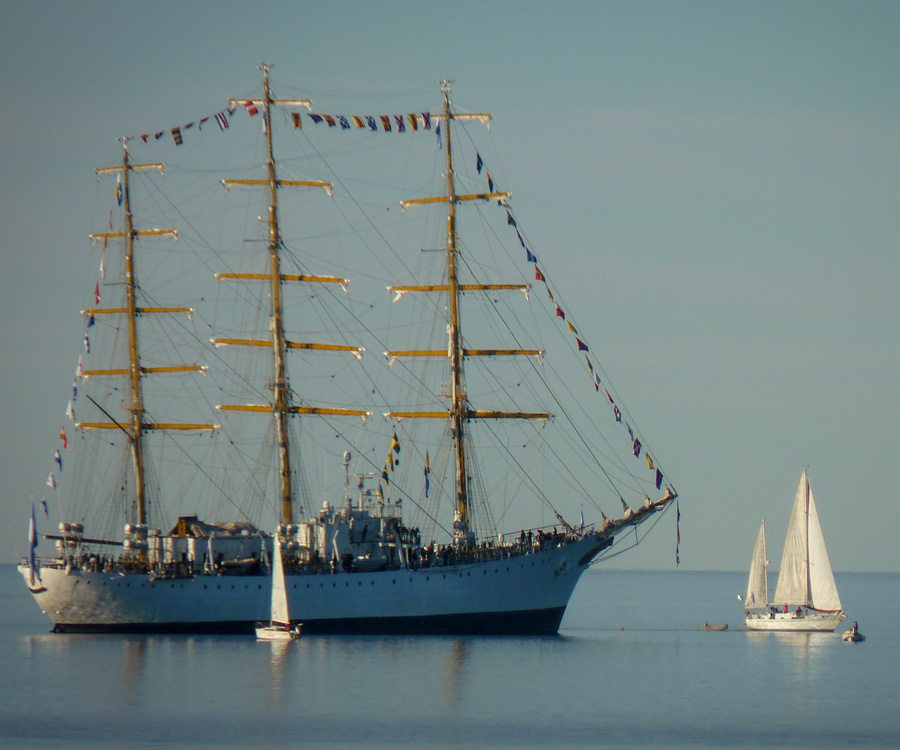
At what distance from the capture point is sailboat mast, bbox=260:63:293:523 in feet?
368

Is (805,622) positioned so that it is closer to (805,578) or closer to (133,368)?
(805,578)

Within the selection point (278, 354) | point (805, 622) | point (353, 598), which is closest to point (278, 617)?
point (353, 598)

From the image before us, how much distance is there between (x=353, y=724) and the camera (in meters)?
73.5

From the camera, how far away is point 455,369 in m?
113

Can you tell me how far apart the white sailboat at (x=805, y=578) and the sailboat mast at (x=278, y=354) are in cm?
4527

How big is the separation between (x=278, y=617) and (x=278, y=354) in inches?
742

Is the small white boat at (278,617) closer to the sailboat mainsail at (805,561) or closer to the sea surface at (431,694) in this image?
the sea surface at (431,694)

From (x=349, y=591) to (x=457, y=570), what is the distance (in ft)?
23.2

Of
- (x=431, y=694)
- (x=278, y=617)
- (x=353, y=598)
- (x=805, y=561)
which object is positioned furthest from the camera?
(x=805, y=561)

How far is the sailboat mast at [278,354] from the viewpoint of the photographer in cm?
11212

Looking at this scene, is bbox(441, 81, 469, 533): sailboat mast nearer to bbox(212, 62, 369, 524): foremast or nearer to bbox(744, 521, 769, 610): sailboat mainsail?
bbox(212, 62, 369, 524): foremast

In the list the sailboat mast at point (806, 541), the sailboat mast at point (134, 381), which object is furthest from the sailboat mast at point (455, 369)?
the sailboat mast at point (806, 541)

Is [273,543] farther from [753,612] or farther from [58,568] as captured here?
[753,612]

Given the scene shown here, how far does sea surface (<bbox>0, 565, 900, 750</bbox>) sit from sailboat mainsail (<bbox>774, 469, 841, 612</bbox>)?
18481 millimetres
